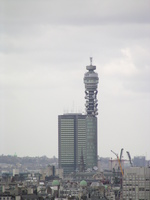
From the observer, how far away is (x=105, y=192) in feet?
471

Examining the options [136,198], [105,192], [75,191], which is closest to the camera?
[136,198]

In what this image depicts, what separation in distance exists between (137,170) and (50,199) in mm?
11941

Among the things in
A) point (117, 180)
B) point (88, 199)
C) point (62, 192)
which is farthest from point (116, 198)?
point (117, 180)

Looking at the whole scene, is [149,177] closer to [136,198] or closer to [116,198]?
[136,198]

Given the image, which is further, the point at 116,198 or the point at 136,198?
the point at 116,198

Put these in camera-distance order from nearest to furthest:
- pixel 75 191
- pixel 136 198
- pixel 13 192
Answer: pixel 136 198, pixel 13 192, pixel 75 191

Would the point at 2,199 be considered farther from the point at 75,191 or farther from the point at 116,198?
the point at 75,191

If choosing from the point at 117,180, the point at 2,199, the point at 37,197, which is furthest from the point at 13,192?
the point at 117,180

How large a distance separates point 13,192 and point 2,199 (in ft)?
56.2

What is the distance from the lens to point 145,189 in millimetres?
108312

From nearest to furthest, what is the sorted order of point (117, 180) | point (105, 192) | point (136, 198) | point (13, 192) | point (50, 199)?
point (136, 198), point (50, 199), point (13, 192), point (105, 192), point (117, 180)

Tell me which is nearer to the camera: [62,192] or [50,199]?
[50,199]

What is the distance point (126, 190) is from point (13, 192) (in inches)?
854

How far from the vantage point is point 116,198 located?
12694 centimetres
